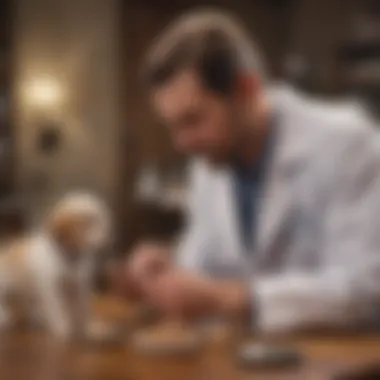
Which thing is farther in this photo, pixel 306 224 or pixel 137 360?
pixel 306 224

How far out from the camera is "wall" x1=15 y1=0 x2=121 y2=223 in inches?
55.8

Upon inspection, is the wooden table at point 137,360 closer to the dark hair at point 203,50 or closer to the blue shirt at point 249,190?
the blue shirt at point 249,190

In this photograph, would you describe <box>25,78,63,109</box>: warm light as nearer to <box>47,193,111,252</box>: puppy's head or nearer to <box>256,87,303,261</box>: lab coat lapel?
<box>47,193,111,252</box>: puppy's head

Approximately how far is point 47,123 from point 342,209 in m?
0.41

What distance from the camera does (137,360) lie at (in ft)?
4.46

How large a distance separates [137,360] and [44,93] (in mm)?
367

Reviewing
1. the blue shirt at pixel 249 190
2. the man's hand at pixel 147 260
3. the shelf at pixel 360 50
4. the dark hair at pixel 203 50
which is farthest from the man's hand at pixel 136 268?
the shelf at pixel 360 50

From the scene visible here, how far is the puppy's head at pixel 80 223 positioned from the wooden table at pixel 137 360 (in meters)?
0.08

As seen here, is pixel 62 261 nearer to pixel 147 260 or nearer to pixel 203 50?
pixel 147 260

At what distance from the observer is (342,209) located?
1.46 metres

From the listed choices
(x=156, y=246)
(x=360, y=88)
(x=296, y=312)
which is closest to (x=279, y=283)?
(x=296, y=312)

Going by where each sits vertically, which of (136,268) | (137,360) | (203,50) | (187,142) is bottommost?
(137,360)

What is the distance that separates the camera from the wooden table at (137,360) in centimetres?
Answer: 131

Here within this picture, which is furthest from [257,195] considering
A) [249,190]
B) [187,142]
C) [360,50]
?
[360,50]
